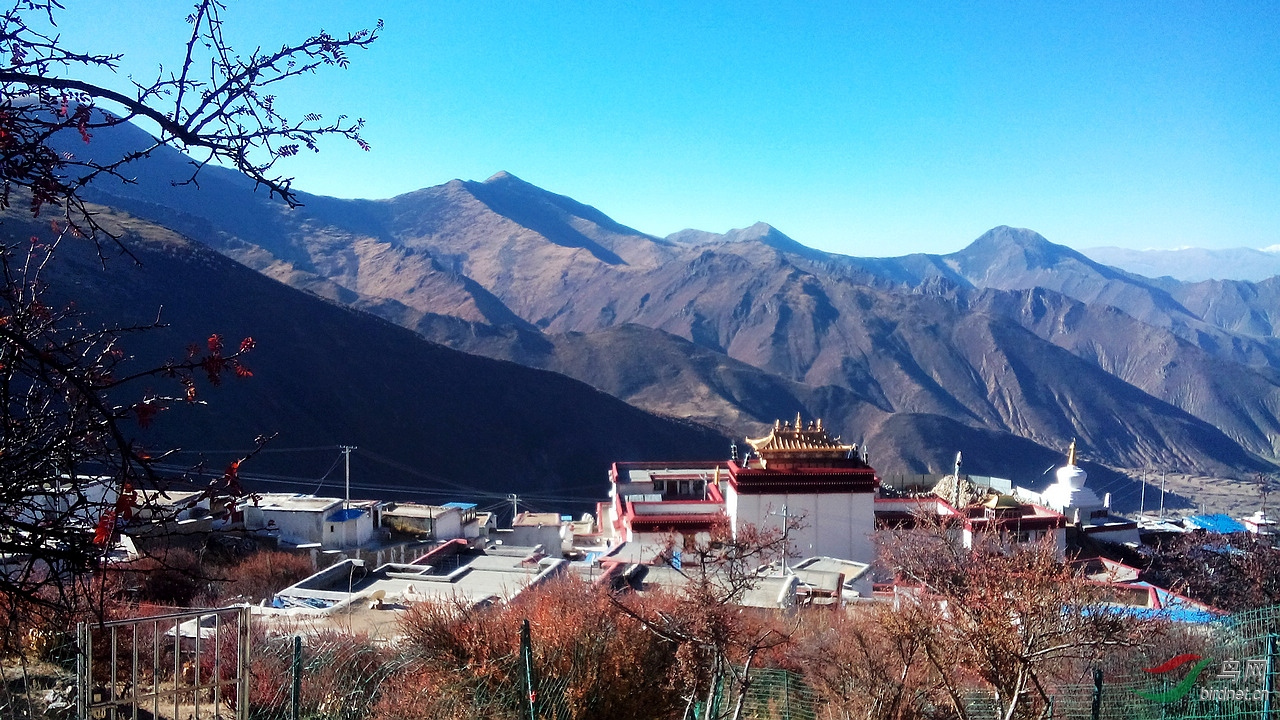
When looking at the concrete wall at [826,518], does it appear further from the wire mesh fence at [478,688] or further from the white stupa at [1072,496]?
the wire mesh fence at [478,688]

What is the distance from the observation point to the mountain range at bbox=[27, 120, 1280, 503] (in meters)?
91.6

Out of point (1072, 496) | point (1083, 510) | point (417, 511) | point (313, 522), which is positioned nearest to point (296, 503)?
point (313, 522)

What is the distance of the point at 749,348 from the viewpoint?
14700cm

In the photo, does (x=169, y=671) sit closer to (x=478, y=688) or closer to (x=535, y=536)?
(x=478, y=688)

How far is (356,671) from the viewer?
8375mm

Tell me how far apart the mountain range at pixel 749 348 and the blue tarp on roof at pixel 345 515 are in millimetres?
28197

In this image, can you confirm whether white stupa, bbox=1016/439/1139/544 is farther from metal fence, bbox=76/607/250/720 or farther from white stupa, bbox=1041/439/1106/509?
metal fence, bbox=76/607/250/720

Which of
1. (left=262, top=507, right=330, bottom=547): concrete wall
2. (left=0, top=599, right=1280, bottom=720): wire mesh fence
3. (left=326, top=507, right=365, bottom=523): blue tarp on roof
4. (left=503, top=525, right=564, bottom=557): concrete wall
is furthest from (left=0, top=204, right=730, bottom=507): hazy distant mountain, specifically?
(left=0, top=599, right=1280, bottom=720): wire mesh fence

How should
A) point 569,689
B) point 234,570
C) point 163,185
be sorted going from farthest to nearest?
point 163,185 → point 234,570 → point 569,689

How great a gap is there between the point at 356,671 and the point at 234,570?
39.4 feet

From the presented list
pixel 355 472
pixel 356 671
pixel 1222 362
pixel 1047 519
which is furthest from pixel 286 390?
pixel 1222 362

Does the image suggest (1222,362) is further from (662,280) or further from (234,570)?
(234,570)

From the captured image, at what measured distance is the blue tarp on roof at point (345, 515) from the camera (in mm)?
24250

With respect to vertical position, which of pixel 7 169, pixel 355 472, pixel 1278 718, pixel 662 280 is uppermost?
pixel 662 280
